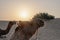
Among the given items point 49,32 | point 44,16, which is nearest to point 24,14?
point 44,16

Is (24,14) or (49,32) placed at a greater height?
(24,14)

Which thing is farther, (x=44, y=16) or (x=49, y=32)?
(x=44, y=16)

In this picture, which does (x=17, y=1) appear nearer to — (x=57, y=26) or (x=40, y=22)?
(x=40, y=22)

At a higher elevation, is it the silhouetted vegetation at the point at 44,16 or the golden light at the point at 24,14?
the golden light at the point at 24,14

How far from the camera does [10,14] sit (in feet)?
6.22

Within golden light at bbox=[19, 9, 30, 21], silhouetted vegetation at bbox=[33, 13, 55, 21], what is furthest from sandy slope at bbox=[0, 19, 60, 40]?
golden light at bbox=[19, 9, 30, 21]

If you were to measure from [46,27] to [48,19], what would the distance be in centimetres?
13

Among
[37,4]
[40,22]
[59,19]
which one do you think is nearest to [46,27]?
[40,22]

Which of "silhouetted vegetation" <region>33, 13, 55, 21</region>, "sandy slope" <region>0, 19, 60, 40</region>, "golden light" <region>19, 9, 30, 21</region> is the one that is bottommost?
"sandy slope" <region>0, 19, 60, 40</region>

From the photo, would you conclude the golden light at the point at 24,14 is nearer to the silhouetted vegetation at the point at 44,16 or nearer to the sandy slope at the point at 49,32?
the silhouetted vegetation at the point at 44,16

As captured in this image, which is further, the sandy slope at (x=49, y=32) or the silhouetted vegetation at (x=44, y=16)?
the silhouetted vegetation at (x=44, y=16)

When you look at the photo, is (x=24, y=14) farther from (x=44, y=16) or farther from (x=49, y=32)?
(x=49, y=32)

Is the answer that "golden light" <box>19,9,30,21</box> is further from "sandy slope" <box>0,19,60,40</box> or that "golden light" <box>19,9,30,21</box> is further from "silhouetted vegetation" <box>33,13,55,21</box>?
"sandy slope" <box>0,19,60,40</box>

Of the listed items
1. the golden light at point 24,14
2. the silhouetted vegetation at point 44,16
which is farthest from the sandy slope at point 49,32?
the golden light at point 24,14
